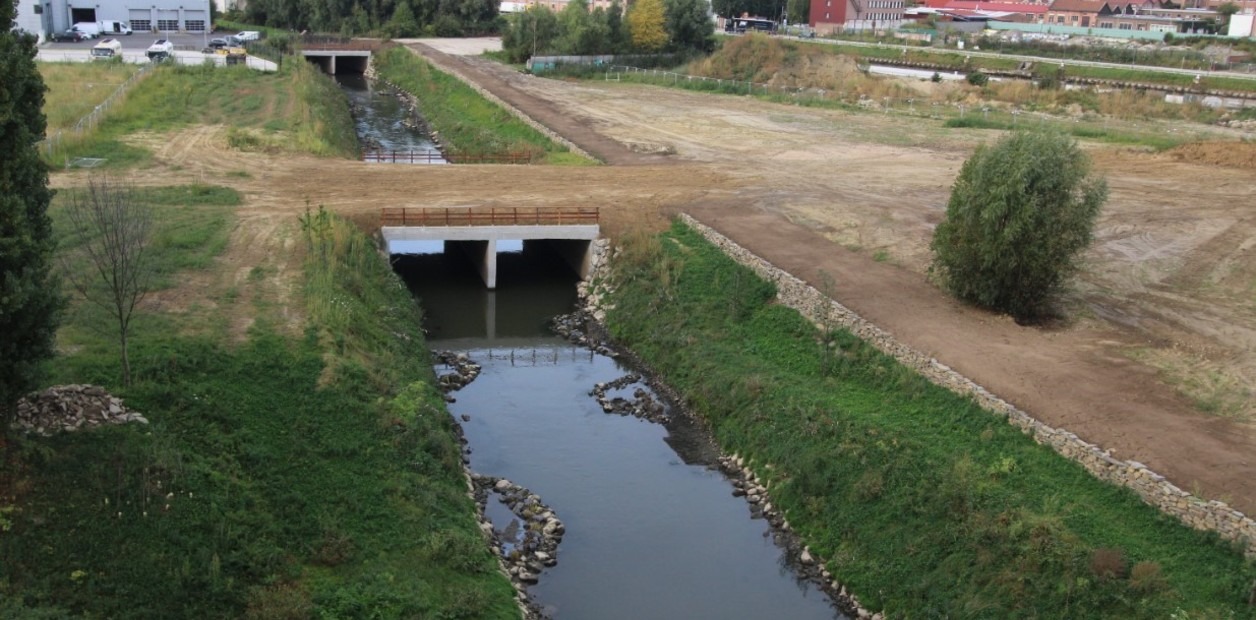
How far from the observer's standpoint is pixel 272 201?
126 ft

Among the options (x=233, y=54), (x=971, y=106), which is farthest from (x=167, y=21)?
(x=971, y=106)

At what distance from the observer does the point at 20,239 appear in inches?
688

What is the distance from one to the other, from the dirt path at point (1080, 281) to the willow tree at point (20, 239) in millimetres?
18262

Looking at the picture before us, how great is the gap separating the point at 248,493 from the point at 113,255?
5.43 meters

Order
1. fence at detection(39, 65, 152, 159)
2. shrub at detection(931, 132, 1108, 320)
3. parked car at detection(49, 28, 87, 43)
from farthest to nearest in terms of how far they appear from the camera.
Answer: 1. parked car at detection(49, 28, 87, 43)
2. fence at detection(39, 65, 152, 159)
3. shrub at detection(931, 132, 1108, 320)

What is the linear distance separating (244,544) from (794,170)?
33.8 metres

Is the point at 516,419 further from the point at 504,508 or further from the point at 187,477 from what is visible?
the point at 187,477

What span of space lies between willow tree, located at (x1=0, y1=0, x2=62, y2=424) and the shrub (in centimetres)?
2097

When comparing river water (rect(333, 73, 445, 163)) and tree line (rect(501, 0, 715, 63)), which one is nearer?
river water (rect(333, 73, 445, 163))

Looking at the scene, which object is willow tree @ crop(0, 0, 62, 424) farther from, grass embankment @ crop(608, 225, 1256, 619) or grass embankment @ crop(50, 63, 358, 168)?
grass embankment @ crop(50, 63, 358, 168)

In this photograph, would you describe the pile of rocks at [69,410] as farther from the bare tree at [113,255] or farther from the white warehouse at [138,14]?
the white warehouse at [138,14]

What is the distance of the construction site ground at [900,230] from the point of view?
23641 millimetres

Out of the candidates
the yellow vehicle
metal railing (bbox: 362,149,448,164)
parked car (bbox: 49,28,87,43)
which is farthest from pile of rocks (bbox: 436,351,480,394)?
parked car (bbox: 49,28,87,43)

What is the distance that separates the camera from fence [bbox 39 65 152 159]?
1630 inches
